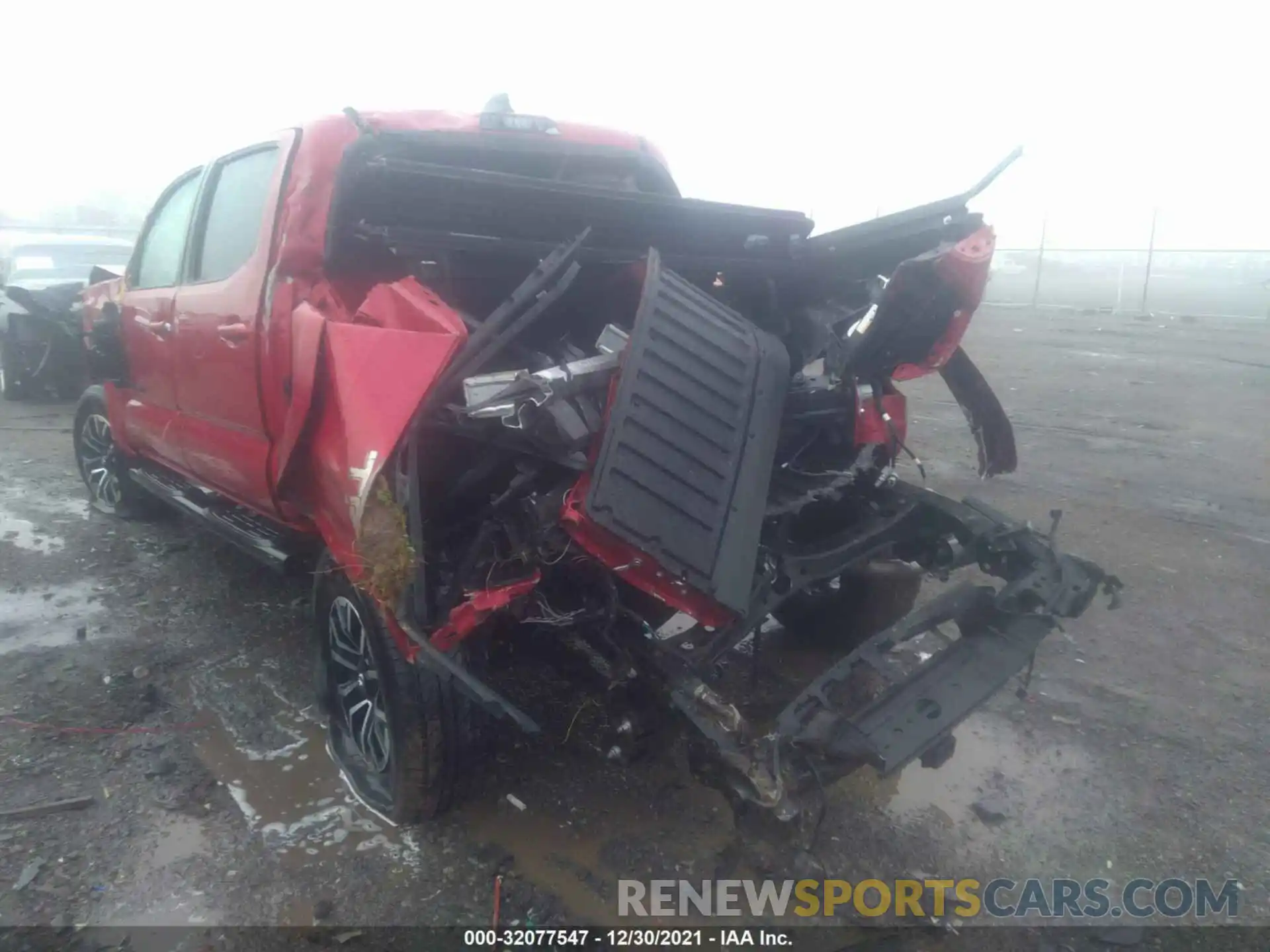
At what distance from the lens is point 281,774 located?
11.0 feet

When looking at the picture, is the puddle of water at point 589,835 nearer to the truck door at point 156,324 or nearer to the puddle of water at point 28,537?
the truck door at point 156,324

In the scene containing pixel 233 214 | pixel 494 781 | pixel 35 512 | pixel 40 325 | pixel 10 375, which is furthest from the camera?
pixel 10 375

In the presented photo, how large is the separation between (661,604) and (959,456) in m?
5.17

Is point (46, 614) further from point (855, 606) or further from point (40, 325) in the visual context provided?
point (40, 325)

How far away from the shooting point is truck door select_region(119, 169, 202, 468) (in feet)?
14.4

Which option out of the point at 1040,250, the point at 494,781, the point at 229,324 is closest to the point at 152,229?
the point at 229,324

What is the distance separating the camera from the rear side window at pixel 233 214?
12.1ft

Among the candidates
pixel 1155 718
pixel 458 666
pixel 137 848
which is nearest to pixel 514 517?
pixel 458 666

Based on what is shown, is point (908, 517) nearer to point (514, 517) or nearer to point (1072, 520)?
point (514, 517)

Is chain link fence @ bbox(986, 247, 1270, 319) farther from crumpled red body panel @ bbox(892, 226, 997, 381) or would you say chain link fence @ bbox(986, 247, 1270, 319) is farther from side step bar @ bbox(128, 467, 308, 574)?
side step bar @ bbox(128, 467, 308, 574)

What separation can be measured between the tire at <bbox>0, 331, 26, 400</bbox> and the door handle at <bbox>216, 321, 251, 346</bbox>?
23.4 ft

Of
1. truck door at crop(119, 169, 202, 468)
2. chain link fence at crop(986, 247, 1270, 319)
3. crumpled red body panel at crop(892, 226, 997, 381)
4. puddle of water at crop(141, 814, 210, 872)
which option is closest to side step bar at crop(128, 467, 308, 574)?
truck door at crop(119, 169, 202, 468)

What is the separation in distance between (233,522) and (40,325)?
6613 mm

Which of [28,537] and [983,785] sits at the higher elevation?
[983,785]
